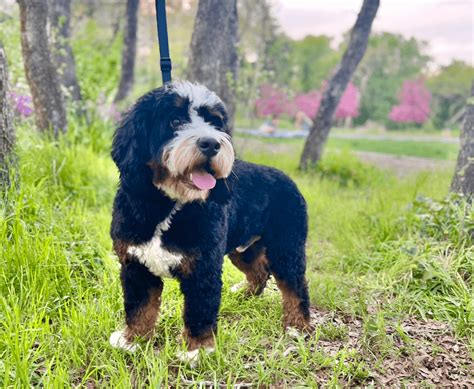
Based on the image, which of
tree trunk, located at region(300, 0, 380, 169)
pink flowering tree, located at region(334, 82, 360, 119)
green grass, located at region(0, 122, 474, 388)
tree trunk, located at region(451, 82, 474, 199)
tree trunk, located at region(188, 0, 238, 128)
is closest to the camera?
green grass, located at region(0, 122, 474, 388)

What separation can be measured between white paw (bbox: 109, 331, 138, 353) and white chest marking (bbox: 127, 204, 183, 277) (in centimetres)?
59

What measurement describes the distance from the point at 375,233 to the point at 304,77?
39040mm

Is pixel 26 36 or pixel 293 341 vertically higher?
pixel 26 36

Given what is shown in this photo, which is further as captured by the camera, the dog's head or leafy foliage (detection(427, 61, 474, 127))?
leafy foliage (detection(427, 61, 474, 127))

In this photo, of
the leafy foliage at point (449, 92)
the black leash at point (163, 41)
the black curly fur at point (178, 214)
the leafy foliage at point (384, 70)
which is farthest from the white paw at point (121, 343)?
the leafy foliage at point (384, 70)

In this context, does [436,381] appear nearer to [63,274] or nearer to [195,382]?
[195,382]

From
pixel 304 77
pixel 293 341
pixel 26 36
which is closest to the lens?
pixel 293 341

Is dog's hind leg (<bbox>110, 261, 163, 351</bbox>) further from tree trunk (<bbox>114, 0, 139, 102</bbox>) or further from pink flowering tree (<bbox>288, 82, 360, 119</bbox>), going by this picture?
pink flowering tree (<bbox>288, 82, 360, 119</bbox>)

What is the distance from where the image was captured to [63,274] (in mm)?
3178

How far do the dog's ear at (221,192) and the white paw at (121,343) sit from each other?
1.02 metres

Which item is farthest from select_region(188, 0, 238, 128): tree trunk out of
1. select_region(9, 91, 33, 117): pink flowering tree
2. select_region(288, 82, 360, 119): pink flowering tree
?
select_region(288, 82, 360, 119): pink flowering tree

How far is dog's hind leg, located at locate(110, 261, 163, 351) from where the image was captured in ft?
8.58

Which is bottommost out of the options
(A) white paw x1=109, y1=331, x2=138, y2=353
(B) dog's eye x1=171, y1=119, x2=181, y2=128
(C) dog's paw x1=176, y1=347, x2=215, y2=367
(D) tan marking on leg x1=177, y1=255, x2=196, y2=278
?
(A) white paw x1=109, y1=331, x2=138, y2=353

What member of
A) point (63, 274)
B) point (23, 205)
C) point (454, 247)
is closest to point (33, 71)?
point (23, 205)
